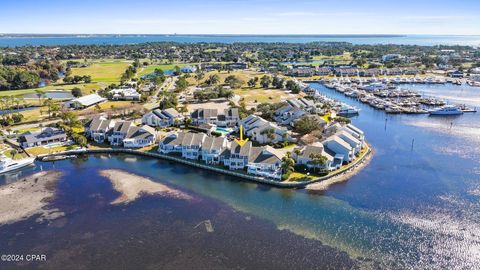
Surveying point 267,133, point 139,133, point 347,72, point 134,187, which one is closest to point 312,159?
point 267,133

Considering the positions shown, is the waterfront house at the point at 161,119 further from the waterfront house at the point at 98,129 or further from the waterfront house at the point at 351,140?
the waterfront house at the point at 351,140

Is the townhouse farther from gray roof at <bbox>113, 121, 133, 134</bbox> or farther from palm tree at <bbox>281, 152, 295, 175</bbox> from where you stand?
palm tree at <bbox>281, 152, 295, 175</bbox>

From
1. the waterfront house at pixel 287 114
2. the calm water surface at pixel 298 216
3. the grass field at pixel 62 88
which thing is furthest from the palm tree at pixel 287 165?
the grass field at pixel 62 88

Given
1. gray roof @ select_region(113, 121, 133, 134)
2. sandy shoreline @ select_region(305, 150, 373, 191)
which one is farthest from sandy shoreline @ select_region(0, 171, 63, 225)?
sandy shoreline @ select_region(305, 150, 373, 191)

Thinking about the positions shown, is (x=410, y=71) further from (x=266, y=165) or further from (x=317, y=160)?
(x=266, y=165)

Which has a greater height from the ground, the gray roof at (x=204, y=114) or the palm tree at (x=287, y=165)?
the gray roof at (x=204, y=114)

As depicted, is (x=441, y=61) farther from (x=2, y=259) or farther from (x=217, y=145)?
(x=2, y=259)

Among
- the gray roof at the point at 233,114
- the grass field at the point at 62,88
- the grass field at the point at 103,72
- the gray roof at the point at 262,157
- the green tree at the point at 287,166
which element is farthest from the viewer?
the grass field at the point at 103,72
